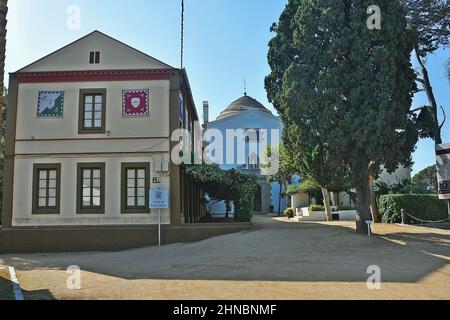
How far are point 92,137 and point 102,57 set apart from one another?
3474 millimetres

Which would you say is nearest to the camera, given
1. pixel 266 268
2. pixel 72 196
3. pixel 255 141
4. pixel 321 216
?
pixel 266 268

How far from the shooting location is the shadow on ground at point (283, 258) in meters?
10.8

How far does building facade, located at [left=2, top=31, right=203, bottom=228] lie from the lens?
60.4 feet

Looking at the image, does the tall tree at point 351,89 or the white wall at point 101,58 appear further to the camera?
the white wall at point 101,58

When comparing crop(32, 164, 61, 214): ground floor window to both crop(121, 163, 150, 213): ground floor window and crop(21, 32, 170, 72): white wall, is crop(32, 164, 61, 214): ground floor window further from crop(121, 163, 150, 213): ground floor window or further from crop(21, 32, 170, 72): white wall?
crop(21, 32, 170, 72): white wall

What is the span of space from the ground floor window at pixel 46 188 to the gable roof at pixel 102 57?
425 cm

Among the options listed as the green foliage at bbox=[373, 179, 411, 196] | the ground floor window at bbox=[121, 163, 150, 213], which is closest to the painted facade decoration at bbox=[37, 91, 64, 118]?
the ground floor window at bbox=[121, 163, 150, 213]

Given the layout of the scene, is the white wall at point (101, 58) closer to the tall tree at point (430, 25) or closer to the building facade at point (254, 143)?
the tall tree at point (430, 25)

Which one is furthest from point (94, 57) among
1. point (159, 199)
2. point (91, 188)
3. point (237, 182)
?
point (237, 182)

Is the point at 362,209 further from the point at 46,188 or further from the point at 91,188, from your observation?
the point at 46,188

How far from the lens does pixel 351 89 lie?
16406 millimetres

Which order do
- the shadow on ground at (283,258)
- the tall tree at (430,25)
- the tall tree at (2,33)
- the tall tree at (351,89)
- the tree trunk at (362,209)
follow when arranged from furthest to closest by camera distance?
the tall tree at (430,25) < the tree trunk at (362,209) < the tall tree at (351,89) < the shadow on ground at (283,258) < the tall tree at (2,33)

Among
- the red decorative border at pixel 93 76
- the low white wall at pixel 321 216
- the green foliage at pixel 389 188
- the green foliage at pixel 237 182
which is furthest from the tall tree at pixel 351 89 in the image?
the green foliage at pixel 389 188
